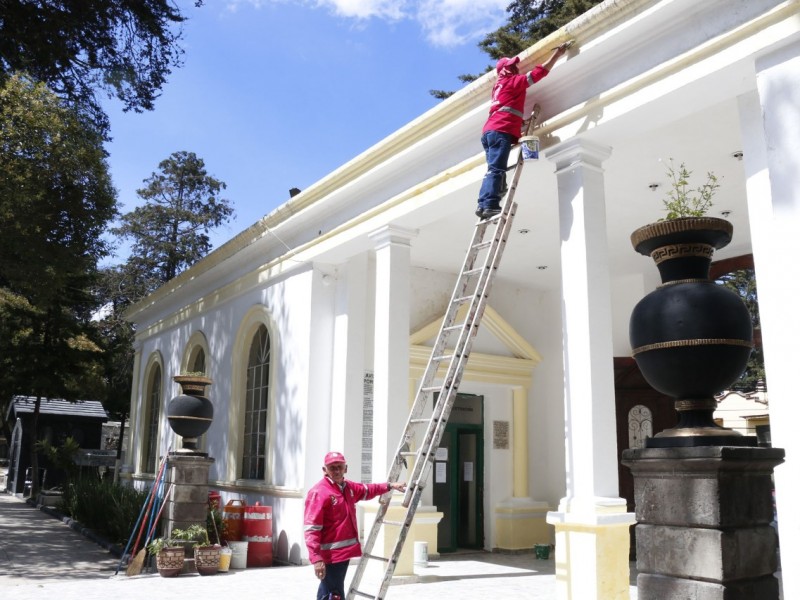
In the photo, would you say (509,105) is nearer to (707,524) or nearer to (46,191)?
(707,524)

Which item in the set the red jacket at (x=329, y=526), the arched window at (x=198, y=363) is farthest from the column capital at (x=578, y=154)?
the arched window at (x=198, y=363)

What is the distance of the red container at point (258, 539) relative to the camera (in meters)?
10.8

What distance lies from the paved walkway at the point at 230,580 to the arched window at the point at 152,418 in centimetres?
479

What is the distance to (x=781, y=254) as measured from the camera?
5.34 m

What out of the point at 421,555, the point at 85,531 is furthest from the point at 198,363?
the point at 421,555

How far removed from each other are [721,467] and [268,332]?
992cm

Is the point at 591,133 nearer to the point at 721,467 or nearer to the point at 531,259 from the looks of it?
the point at 721,467

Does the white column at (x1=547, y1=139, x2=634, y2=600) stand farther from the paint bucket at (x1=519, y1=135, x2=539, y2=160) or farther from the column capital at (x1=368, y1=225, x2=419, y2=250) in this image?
the column capital at (x1=368, y1=225, x2=419, y2=250)

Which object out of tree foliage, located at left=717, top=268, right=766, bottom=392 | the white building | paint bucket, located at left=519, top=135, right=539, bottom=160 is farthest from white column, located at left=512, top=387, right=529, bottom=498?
tree foliage, located at left=717, top=268, right=766, bottom=392

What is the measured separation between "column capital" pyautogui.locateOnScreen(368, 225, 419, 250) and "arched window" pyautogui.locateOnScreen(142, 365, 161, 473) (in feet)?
32.2

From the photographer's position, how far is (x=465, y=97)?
7961mm

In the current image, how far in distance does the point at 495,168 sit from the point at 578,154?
2.48 ft

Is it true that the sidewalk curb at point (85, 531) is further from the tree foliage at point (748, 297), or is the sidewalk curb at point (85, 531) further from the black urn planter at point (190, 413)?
the tree foliage at point (748, 297)

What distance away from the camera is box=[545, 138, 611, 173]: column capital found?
7.00 meters
